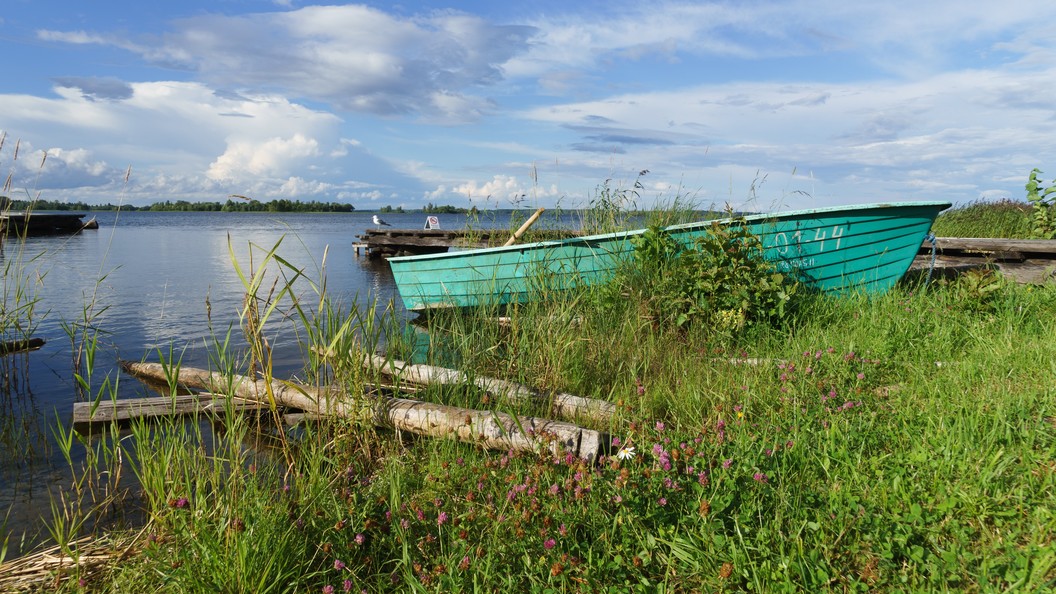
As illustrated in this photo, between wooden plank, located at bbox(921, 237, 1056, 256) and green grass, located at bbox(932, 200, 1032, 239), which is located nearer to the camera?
wooden plank, located at bbox(921, 237, 1056, 256)

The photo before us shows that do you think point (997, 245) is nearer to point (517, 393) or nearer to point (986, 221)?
point (986, 221)

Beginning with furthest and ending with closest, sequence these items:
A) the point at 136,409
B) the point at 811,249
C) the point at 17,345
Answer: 1. the point at 17,345
2. the point at 811,249
3. the point at 136,409

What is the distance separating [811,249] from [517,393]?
423 centimetres

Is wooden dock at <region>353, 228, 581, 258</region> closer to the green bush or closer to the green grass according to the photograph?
the green bush

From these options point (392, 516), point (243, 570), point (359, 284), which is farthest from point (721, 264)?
point (359, 284)

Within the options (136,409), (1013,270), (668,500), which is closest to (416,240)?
(136,409)

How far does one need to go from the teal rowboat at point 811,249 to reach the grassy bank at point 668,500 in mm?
2639

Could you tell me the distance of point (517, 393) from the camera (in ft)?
15.0

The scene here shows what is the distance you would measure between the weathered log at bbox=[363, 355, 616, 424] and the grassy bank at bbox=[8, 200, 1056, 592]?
143mm

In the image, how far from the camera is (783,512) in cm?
273

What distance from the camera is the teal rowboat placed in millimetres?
6883

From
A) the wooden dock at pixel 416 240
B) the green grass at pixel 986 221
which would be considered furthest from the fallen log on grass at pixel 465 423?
the green grass at pixel 986 221

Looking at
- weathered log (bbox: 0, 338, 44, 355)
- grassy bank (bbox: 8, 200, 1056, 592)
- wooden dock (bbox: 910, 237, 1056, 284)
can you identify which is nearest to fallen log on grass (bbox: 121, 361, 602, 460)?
grassy bank (bbox: 8, 200, 1056, 592)

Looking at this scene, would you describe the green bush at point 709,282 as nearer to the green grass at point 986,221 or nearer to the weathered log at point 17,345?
the weathered log at point 17,345
